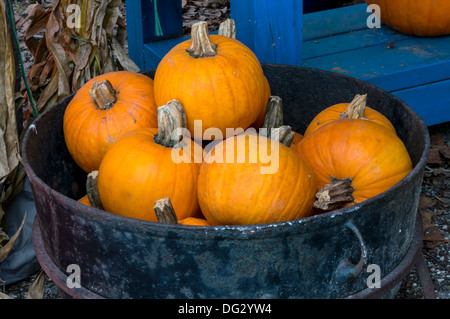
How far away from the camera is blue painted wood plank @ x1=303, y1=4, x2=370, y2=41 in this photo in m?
3.25

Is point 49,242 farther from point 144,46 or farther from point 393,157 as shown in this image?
point 144,46

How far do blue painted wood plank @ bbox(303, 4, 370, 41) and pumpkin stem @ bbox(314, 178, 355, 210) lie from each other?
1.67 m

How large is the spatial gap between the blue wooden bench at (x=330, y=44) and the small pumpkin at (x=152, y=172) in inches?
32.4

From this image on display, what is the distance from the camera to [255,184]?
5.12ft

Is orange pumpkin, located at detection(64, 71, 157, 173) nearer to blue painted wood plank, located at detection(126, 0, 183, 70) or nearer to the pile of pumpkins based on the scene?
the pile of pumpkins

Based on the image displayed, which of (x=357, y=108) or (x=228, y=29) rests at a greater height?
(x=228, y=29)

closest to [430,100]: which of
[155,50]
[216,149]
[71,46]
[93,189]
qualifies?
[155,50]

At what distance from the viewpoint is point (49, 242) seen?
1670 mm

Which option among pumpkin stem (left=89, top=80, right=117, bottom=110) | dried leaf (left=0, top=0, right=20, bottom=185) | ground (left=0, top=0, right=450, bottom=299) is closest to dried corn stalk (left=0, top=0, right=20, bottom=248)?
dried leaf (left=0, top=0, right=20, bottom=185)

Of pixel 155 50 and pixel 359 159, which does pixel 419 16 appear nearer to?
pixel 155 50

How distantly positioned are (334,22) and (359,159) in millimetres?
1835

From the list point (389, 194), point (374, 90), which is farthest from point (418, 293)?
point (389, 194)

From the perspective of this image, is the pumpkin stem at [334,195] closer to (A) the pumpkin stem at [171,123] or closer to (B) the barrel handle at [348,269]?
(B) the barrel handle at [348,269]

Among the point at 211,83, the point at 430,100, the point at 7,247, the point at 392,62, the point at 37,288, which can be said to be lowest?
the point at 37,288
